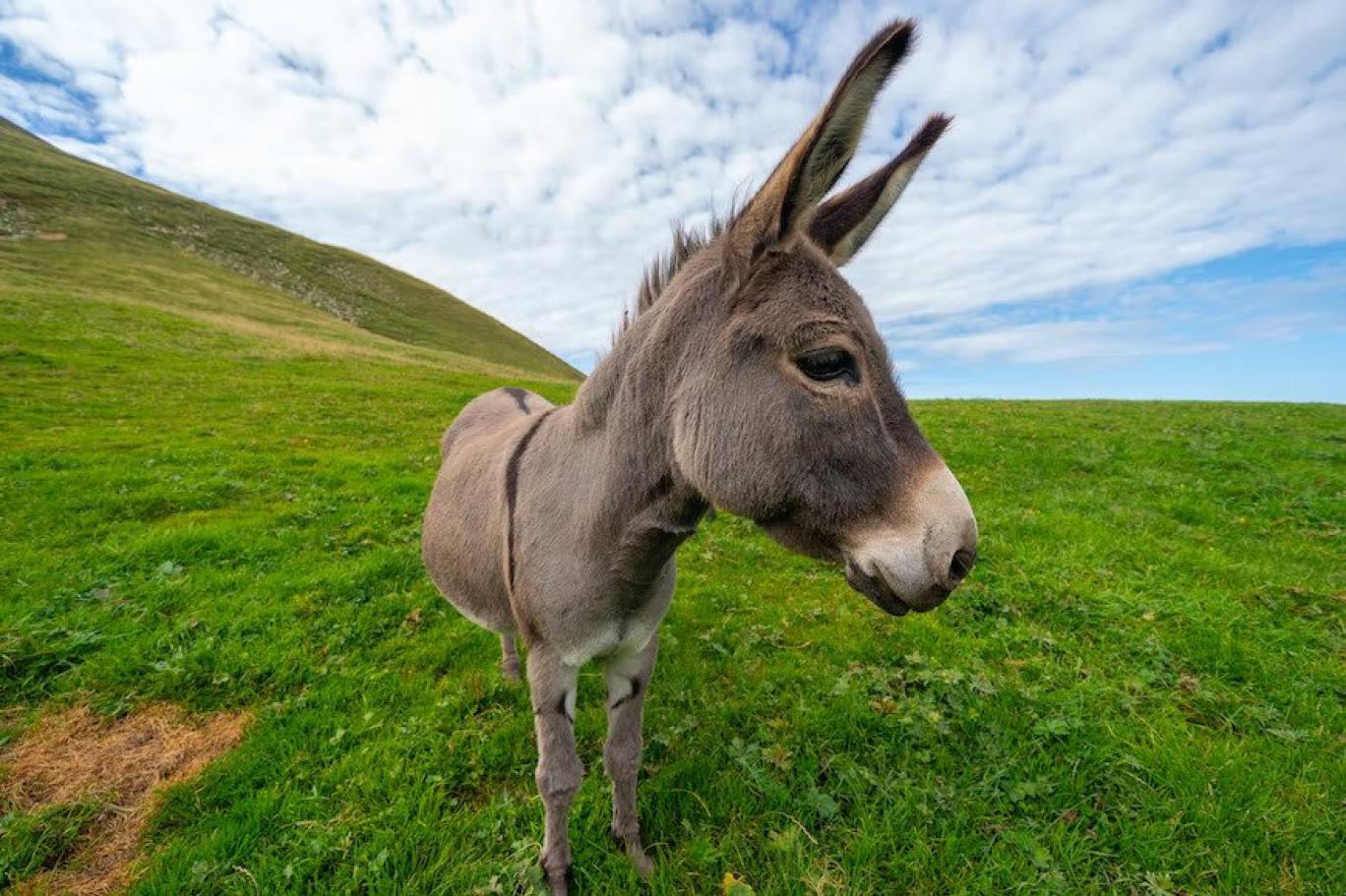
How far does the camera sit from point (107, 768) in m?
3.75

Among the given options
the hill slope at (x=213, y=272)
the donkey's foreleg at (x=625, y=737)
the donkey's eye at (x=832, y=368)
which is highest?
the hill slope at (x=213, y=272)

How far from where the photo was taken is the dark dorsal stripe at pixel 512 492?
9.78 ft

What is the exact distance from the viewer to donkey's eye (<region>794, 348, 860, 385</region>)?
6.52 ft

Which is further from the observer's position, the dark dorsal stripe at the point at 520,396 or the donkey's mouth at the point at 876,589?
the dark dorsal stripe at the point at 520,396

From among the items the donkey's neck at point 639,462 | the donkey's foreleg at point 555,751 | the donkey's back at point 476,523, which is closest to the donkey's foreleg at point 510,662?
the donkey's back at point 476,523

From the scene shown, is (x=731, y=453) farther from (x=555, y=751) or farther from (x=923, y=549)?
(x=555, y=751)

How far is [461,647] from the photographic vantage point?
17.5 feet

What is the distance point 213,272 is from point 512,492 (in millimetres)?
71205

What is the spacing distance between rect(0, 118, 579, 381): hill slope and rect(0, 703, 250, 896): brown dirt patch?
34.5 metres

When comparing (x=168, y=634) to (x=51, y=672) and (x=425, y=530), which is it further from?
(x=425, y=530)

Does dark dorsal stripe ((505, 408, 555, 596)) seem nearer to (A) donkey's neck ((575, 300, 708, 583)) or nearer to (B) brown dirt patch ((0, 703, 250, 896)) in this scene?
(A) donkey's neck ((575, 300, 708, 583))

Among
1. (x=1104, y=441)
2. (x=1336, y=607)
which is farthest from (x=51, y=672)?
(x=1104, y=441)

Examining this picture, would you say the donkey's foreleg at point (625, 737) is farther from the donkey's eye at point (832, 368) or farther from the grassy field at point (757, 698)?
the donkey's eye at point (832, 368)

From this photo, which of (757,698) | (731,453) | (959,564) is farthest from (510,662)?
(959,564)
